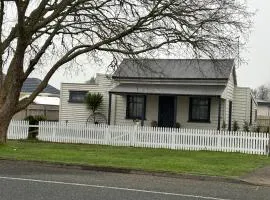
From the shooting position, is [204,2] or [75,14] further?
[75,14]

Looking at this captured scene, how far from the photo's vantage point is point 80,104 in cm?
3506

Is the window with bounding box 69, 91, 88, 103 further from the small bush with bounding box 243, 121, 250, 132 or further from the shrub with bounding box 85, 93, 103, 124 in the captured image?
the small bush with bounding box 243, 121, 250, 132

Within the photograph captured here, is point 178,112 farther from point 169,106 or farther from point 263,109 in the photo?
point 263,109

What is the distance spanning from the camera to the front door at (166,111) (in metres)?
32.0

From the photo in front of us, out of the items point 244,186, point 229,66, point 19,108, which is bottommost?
point 244,186

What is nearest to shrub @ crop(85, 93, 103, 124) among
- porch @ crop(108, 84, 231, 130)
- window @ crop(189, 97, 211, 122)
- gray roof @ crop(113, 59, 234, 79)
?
porch @ crop(108, 84, 231, 130)

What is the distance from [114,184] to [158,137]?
13754 mm

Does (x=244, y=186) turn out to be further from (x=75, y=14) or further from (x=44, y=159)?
(x=75, y=14)

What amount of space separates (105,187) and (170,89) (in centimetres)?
1854

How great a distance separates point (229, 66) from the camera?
30.6m

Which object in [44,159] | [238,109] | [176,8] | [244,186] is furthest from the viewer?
[238,109]

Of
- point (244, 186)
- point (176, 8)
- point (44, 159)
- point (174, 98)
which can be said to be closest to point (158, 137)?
point (174, 98)

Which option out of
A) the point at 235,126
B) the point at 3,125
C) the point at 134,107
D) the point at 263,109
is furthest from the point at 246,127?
the point at 263,109

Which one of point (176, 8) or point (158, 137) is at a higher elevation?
point (176, 8)
